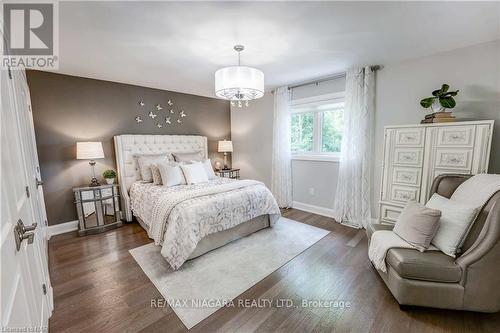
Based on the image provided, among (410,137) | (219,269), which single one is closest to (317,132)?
(410,137)

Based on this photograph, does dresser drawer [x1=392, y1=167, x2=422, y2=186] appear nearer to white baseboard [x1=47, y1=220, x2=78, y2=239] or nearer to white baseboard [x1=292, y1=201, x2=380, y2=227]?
white baseboard [x1=292, y1=201, x2=380, y2=227]

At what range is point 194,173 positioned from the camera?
11.3 ft

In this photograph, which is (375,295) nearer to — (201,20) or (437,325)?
(437,325)

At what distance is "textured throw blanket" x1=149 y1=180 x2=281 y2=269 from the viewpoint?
88.0 inches

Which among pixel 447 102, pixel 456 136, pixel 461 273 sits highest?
pixel 447 102

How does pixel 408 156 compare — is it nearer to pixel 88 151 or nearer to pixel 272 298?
pixel 272 298

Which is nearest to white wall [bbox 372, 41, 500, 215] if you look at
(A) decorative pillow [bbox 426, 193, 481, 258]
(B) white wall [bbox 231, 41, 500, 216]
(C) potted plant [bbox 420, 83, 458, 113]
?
(B) white wall [bbox 231, 41, 500, 216]

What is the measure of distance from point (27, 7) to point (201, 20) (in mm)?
1296

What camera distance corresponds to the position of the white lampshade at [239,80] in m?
2.16

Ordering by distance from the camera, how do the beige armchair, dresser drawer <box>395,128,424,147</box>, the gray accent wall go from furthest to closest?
the gray accent wall → dresser drawer <box>395,128,424,147</box> → the beige armchair

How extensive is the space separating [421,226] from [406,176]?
3.31ft

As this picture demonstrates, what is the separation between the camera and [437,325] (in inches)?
61.1

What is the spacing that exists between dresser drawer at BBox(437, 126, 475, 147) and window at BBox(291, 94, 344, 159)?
1.35 m

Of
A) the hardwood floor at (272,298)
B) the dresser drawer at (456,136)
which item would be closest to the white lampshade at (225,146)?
the hardwood floor at (272,298)
